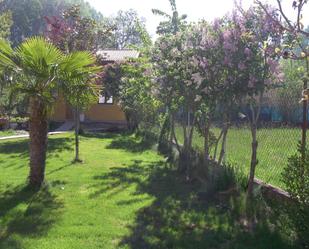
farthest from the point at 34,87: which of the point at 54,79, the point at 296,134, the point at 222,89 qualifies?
the point at 296,134

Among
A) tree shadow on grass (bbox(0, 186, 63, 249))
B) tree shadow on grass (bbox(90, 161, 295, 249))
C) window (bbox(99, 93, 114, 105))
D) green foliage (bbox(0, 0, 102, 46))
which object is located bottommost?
tree shadow on grass (bbox(0, 186, 63, 249))

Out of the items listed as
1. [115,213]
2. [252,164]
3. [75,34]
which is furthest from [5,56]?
[75,34]

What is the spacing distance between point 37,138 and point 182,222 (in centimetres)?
350

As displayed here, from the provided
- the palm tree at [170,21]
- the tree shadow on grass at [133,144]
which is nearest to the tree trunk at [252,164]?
the palm tree at [170,21]

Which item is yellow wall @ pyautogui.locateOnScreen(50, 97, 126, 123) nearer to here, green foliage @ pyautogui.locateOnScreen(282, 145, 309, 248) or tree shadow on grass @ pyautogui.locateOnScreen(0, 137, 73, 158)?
tree shadow on grass @ pyautogui.locateOnScreen(0, 137, 73, 158)

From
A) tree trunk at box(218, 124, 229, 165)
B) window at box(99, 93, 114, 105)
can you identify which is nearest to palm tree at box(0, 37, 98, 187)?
tree trunk at box(218, 124, 229, 165)

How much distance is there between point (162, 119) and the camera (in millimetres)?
15289

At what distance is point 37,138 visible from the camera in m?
8.92

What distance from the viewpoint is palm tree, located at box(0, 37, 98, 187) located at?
847 cm

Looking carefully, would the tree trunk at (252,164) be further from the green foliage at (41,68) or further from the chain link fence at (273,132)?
the green foliage at (41,68)

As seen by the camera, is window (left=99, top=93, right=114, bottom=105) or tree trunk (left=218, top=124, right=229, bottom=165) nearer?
tree trunk (left=218, top=124, right=229, bottom=165)

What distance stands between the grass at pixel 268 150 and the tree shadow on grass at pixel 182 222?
46.9 inches

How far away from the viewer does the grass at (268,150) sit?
29.8 ft

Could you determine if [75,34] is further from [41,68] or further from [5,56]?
[41,68]
